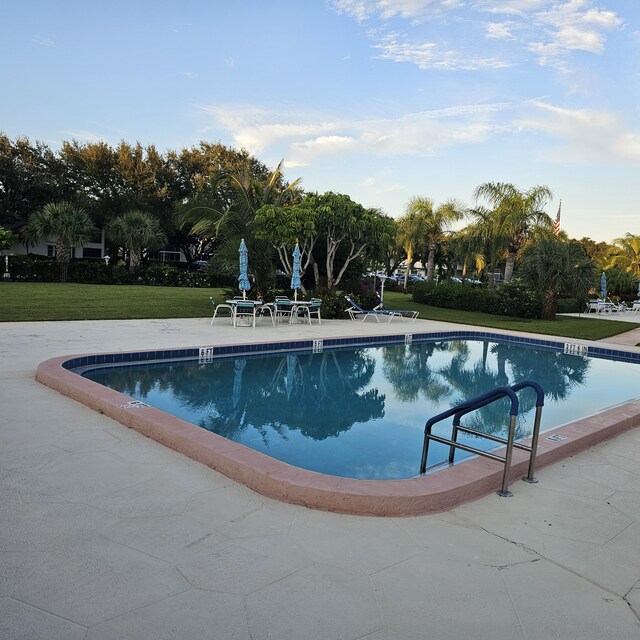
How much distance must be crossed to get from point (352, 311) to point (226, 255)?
4296 mm

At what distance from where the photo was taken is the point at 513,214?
24562 millimetres

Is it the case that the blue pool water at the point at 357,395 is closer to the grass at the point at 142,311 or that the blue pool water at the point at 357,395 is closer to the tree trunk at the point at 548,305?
the grass at the point at 142,311

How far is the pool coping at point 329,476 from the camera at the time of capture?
10.6 feet

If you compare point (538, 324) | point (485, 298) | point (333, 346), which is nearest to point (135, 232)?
point (485, 298)

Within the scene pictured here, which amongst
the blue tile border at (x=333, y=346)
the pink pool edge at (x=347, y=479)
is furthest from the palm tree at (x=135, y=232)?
the pink pool edge at (x=347, y=479)

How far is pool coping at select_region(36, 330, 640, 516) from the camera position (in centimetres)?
324

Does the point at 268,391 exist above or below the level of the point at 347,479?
below

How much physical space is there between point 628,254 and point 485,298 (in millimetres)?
29224

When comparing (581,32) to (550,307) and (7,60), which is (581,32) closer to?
(550,307)

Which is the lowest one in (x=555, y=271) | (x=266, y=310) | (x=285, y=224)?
(x=266, y=310)

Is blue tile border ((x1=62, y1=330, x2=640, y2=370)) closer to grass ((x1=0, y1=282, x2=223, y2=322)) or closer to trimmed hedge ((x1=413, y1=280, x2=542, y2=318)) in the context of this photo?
grass ((x1=0, y1=282, x2=223, y2=322))

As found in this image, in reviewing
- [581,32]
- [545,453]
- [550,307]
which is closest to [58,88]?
[581,32]

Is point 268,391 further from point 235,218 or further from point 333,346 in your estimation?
point 235,218

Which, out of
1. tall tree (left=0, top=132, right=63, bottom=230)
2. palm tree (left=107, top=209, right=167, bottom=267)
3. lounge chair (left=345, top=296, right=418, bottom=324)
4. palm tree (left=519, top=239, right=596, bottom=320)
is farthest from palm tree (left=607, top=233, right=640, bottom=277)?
tall tree (left=0, top=132, right=63, bottom=230)
